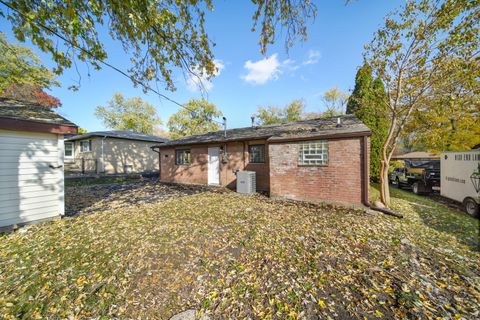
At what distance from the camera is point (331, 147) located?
6.72 metres

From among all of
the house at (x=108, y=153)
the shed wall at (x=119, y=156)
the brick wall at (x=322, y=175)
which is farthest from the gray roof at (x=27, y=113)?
the shed wall at (x=119, y=156)

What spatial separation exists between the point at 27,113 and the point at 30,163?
1368mm

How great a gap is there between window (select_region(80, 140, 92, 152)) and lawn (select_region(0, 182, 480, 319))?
15063mm

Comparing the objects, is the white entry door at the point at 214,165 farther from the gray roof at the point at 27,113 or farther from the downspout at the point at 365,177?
the downspout at the point at 365,177

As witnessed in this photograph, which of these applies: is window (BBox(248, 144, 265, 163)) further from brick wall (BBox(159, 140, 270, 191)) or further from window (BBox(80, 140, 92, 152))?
window (BBox(80, 140, 92, 152))

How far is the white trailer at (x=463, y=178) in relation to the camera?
6301 mm

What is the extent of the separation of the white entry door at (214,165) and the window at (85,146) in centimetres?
1324

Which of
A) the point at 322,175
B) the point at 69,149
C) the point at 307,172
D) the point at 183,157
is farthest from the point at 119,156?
the point at 322,175

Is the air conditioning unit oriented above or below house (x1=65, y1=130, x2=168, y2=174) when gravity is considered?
below

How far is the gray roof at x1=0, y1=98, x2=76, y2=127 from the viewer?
14.7 feet

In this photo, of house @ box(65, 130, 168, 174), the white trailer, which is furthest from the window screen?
the white trailer

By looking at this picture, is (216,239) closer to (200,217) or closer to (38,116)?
(200,217)

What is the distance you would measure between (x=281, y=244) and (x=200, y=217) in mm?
2683

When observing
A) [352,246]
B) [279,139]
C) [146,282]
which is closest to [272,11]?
[279,139]
